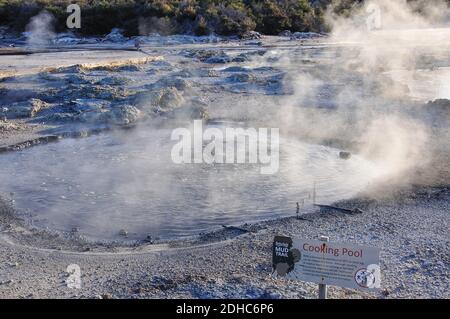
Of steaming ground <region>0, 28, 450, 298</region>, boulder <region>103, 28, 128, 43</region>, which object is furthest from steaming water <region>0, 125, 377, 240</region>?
boulder <region>103, 28, 128, 43</region>

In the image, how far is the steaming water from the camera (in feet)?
29.7

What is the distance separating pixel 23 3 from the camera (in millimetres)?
44125

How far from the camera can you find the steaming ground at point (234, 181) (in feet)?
22.3

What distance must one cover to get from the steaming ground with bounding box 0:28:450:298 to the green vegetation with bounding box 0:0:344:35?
12.0m

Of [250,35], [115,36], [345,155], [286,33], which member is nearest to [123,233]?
[345,155]

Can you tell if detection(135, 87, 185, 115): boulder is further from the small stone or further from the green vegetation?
the green vegetation

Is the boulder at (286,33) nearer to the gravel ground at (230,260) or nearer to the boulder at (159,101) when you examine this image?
the boulder at (159,101)

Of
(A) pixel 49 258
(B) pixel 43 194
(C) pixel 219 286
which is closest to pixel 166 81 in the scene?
(B) pixel 43 194

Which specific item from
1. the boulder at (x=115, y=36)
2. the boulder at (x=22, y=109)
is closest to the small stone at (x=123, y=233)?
the boulder at (x=22, y=109)

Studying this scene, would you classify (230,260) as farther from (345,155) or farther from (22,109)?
(22,109)

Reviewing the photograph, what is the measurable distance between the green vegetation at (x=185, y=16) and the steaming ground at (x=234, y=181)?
472 inches

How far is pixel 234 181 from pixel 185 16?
31379 millimetres

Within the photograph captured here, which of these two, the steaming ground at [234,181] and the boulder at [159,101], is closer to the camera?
the steaming ground at [234,181]
